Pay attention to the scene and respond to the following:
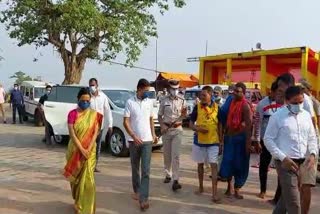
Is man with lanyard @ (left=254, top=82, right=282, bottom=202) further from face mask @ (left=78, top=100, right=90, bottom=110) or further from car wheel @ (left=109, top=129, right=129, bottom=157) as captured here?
car wheel @ (left=109, top=129, right=129, bottom=157)

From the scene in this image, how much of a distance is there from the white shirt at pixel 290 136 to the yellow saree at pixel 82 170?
2.29 m

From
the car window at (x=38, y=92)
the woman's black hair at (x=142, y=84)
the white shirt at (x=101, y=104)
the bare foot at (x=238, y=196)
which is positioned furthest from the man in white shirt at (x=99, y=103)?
the car window at (x=38, y=92)

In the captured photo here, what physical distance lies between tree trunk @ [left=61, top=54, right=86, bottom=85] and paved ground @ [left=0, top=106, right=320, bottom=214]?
589 inches

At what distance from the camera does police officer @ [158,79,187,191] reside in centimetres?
805

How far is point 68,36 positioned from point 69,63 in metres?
1.51

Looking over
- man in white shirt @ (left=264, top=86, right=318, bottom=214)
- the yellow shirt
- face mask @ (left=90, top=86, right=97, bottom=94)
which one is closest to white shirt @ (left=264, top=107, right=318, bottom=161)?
man in white shirt @ (left=264, top=86, right=318, bottom=214)

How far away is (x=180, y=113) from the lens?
27.3 ft

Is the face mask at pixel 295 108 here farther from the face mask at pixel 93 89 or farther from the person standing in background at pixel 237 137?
the face mask at pixel 93 89

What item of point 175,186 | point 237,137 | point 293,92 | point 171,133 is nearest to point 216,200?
point 175,186

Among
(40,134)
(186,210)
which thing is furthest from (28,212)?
(40,134)

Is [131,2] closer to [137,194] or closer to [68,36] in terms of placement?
[68,36]

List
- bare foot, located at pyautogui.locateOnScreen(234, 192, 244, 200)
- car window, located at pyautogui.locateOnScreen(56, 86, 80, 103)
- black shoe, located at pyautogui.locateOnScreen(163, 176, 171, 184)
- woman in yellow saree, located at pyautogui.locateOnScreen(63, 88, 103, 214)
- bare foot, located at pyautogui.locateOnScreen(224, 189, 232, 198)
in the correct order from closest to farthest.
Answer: woman in yellow saree, located at pyautogui.locateOnScreen(63, 88, 103, 214), bare foot, located at pyautogui.locateOnScreen(234, 192, 244, 200), bare foot, located at pyautogui.locateOnScreen(224, 189, 232, 198), black shoe, located at pyautogui.locateOnScreen(163, 176, 171, 184), car window, located at pyautogui.locateOnScreen(56, 86, 80, 103)

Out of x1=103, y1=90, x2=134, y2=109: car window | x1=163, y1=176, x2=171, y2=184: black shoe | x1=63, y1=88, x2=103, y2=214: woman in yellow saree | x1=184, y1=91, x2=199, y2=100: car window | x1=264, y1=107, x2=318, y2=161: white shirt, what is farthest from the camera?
x1=184, y1=91, x2=199, y2=100: car window

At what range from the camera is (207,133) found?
740 centimetres
